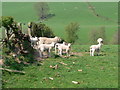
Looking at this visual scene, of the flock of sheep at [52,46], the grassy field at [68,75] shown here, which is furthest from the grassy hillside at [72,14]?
the grassy field at [68,75]

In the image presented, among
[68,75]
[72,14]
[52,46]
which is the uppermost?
[72,14]

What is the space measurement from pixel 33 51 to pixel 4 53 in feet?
10.1

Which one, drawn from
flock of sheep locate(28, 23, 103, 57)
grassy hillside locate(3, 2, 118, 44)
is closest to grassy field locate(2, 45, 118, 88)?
flock of sheep locate(28, 23, 103, 57)

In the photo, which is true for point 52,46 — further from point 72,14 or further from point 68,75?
point 72,14

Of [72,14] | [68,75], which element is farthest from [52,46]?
[72,14]

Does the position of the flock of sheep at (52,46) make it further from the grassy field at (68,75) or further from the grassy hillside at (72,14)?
the grassy hillside at (72,14)

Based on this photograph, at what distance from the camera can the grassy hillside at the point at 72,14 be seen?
4321 inches

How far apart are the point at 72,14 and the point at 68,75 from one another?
364 feet

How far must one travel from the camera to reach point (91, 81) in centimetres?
2005

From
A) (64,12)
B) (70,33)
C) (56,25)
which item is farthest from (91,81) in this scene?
(64,12)

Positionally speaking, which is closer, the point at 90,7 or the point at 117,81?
the point at 117,81

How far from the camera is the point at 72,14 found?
430 ft

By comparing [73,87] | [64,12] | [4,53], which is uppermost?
[64,12]

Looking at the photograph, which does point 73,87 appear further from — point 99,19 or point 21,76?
point 99,19
